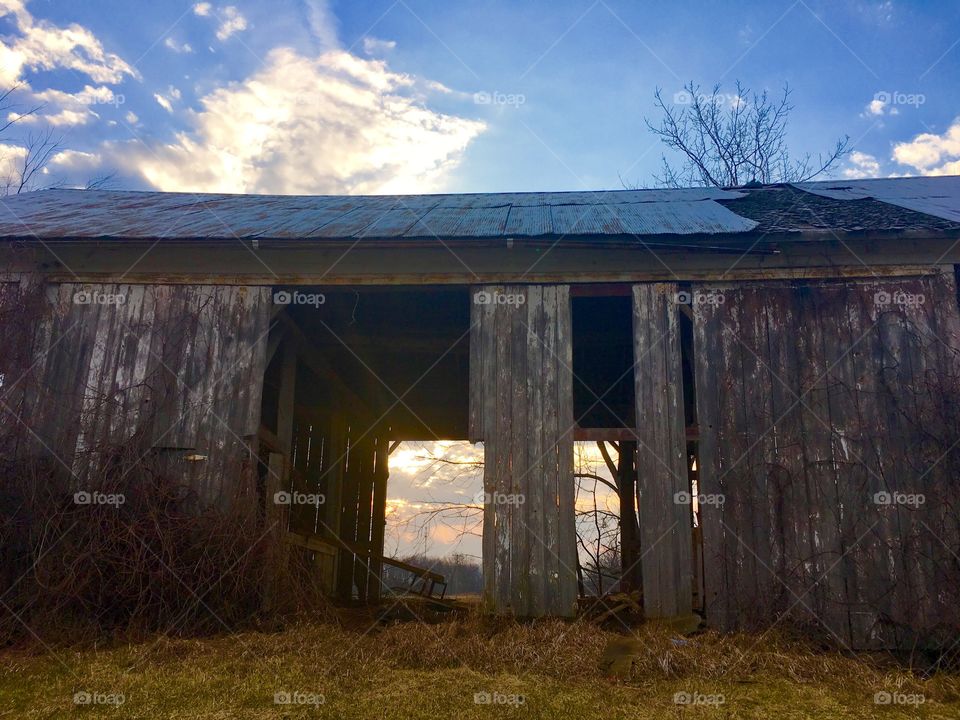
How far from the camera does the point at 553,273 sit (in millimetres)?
8891

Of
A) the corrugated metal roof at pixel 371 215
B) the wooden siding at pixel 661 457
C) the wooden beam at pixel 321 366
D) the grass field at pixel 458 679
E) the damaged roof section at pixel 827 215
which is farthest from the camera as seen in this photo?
the wooden beam at pixel 321 366

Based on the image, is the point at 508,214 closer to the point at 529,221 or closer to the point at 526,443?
the point at 529,221

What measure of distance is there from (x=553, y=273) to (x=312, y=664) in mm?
4862

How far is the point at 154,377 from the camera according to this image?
8.88 m

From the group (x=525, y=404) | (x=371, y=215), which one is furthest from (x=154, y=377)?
(x=525, y=404)

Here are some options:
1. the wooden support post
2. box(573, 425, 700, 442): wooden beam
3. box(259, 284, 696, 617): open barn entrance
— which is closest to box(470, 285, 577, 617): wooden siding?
box(259, 284, 696, 617): open barn entrance

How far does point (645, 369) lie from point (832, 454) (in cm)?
207

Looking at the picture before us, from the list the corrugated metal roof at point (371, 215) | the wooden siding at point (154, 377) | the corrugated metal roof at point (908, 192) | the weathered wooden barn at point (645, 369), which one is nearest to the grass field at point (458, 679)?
the weathered wooden barn at point (645, 369)

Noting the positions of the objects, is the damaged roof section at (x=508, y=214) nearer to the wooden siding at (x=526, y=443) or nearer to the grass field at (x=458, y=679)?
the wooden siding at (x=526, y=443)

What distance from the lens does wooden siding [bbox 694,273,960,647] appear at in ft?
25.1

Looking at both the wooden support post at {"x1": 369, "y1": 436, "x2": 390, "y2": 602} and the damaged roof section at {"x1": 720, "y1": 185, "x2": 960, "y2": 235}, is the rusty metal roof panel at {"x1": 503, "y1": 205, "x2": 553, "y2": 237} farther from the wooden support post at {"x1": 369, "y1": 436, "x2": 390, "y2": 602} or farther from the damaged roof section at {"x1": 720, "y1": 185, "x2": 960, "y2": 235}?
the wooden support post at {"x1": 369, "y1": 436, "x2": 390, "y2": 602}

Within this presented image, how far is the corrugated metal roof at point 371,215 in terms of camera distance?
29.2ft

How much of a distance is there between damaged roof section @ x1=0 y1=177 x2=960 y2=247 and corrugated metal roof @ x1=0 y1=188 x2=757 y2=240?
15mm

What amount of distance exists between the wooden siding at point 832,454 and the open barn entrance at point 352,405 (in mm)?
3536
